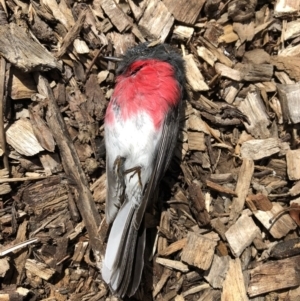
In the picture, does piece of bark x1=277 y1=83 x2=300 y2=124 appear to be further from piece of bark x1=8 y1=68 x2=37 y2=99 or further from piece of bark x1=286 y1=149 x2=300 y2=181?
piece of bark x1=8 y1=68 x2=37 y2=99

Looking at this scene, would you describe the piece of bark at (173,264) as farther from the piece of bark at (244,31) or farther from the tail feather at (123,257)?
the piece of bark at (244,31)

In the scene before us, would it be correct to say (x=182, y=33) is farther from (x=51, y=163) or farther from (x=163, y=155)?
(x=51, y=163)

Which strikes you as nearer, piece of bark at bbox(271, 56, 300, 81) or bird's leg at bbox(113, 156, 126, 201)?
bird's leg at bbox(113, 156, 126, 201)

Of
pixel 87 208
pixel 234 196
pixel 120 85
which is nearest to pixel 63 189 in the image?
pixel 87 208

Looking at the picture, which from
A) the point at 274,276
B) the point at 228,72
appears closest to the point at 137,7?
the point at 228,72

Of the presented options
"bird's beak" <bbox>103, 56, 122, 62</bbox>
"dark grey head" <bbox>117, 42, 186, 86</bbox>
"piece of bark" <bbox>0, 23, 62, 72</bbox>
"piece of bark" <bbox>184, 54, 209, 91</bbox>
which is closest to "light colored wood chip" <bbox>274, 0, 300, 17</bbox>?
"piece of bark" <bbox>184, 54, 209, 91</bbox>

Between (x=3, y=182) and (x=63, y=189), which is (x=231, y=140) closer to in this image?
(x=63, y=189)

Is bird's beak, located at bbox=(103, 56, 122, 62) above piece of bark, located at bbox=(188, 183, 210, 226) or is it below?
above

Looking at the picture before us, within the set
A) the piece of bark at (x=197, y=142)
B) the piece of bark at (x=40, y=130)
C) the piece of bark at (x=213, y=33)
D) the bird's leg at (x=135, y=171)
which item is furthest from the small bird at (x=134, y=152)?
the piece of bark at (x=213, y=33)
